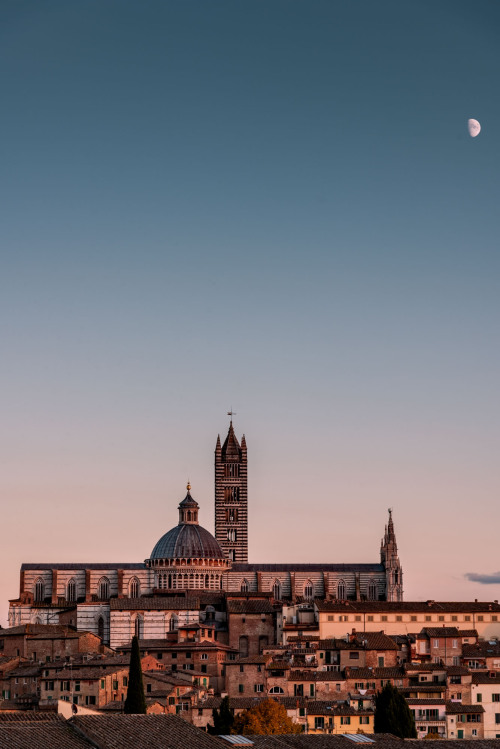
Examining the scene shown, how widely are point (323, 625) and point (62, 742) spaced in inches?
2017

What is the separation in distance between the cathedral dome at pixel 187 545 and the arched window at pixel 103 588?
3570 mm

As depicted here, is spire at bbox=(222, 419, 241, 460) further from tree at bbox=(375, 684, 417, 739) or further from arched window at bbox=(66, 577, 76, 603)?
tree at bbox=(375, 684, 417, 739)

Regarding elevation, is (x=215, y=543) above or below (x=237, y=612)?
above

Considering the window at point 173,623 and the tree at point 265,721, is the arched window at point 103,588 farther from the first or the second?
the tree at point 265,721

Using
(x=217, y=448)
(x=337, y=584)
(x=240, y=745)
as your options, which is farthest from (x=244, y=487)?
(x=240, y=745)

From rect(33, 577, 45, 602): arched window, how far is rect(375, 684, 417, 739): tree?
129ft

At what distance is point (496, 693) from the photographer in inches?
2744

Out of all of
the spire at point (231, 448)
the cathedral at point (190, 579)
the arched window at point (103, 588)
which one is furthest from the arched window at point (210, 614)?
the spire at point (231, 448)

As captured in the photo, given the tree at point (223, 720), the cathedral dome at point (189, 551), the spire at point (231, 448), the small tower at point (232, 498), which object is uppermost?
the spire at point (231, 448)

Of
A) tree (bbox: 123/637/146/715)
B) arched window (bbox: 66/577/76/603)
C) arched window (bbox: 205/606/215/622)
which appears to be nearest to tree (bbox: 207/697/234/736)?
tree (bbox: 123/637/146/715)

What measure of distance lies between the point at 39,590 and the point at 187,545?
10.0m

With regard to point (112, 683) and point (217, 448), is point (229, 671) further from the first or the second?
point (217, 448)

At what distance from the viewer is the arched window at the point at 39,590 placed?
311 ft

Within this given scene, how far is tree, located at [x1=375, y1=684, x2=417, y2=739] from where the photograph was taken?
57719 millimetres
